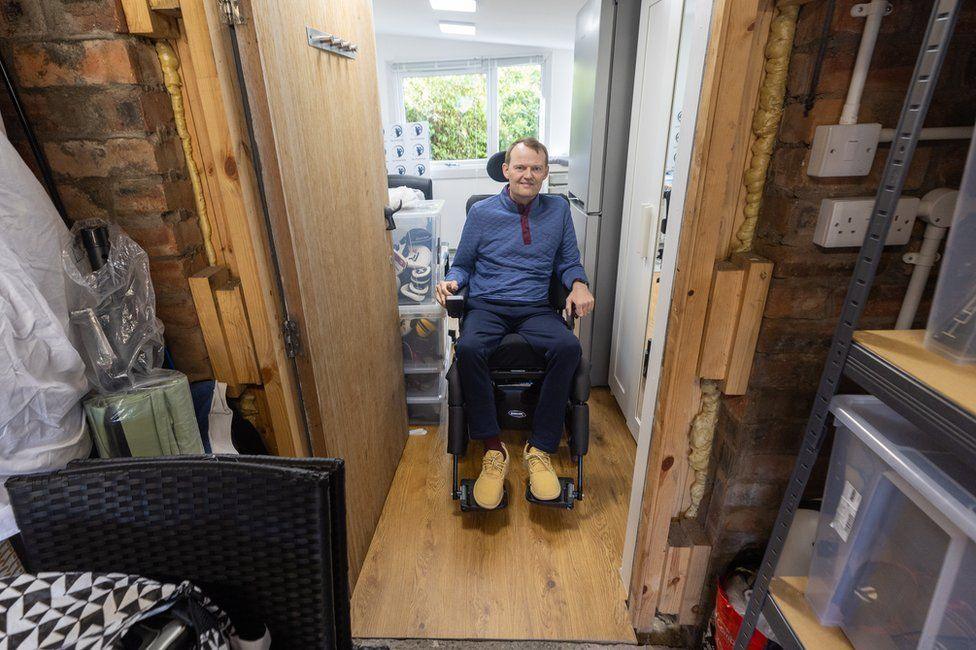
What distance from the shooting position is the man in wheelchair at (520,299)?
1841mm

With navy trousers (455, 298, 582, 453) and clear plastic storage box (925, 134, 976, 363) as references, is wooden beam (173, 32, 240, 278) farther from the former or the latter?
clear plastic storage box (925, 134, 976, 363)

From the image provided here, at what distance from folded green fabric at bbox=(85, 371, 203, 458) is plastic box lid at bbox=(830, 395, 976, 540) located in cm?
118

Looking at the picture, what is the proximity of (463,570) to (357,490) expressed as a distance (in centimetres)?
45

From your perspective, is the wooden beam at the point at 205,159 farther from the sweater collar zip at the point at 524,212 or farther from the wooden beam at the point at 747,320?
the sweater collar zip at the point at 524,212

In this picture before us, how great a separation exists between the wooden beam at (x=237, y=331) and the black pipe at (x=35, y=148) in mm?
307

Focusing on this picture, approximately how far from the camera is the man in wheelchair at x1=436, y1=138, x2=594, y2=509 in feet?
6.04

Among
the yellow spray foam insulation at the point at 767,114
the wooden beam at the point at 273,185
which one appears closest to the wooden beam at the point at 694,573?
the yellow spray foam insulation at the point at 767,114

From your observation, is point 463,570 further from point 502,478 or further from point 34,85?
point 34,85

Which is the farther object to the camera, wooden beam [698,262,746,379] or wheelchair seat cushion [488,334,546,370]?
wheelchair seat cushion [488,334,546,370]

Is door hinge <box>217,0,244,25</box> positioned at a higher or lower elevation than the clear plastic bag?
higher

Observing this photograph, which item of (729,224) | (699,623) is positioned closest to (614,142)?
(729,224)

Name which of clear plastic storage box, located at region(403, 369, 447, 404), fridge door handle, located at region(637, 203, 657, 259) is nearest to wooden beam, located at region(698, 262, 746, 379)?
fridge door handle, located at region(637, 203, 657, 259)

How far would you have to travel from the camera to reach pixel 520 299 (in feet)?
6.93

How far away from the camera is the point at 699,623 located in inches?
53.6
